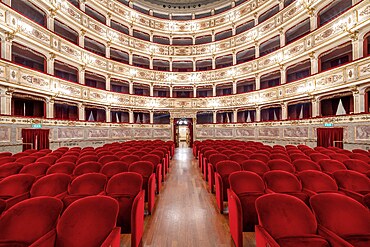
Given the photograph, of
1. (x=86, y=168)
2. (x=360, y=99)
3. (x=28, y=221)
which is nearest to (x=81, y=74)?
(x=86, y=168)

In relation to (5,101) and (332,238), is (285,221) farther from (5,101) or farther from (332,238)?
(5,101)

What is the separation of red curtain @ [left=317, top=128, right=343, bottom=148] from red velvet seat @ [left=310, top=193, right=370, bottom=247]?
7414 mm

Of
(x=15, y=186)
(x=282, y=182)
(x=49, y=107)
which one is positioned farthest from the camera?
(x=49, y=107)

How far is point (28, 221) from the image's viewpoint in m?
1.62

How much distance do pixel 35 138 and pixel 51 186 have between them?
6952mm

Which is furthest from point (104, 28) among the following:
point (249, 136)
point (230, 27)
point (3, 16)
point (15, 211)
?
point (15, 211)

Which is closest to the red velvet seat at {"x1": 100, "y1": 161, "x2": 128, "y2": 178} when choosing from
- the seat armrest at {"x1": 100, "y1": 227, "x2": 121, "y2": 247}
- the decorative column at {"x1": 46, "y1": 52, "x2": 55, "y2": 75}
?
the seat armrest at {"x1": 100, "y1": 227, "x2": 121, "y2": 247}

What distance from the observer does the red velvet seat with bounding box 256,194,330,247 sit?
1.54 m

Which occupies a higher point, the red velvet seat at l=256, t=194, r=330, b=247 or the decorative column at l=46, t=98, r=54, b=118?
the decorative column at l=46, t=98, r=54, b=118

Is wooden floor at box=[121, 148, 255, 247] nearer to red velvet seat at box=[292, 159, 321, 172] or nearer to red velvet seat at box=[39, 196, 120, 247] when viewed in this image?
red velvet seat at box=[39, 196, 120, 247]

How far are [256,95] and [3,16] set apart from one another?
14.1 m

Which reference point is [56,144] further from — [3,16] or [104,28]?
[104,28]

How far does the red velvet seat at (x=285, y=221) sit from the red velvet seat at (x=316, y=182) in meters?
1.08

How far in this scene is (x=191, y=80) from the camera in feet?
55.3
